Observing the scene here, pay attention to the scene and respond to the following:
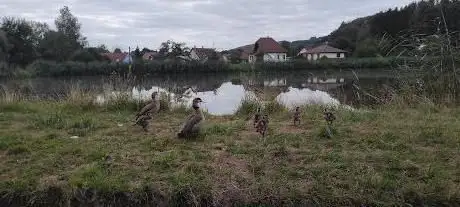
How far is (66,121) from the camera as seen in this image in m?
7.14

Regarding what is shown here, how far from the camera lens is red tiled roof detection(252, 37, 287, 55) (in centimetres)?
6041

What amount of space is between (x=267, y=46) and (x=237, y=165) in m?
57.8

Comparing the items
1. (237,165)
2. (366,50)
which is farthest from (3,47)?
(237,165)

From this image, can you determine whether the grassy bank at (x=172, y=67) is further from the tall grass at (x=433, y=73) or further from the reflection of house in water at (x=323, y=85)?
the tall grass at (x=433, y=73)

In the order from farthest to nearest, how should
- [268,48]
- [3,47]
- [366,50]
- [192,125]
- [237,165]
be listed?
[268,48] → [366,50] → [3,47] → [192,125] → [237,165]

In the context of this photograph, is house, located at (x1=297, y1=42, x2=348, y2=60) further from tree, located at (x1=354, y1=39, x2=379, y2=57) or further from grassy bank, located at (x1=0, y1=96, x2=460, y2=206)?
grassy bank, located at (x1=0, y1=96, x2=460, y2=206)

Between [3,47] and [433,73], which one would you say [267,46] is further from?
[433,73]

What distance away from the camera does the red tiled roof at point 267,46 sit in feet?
→ 198

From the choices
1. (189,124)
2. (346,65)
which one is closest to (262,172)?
(189,124)

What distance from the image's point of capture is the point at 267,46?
61.8m

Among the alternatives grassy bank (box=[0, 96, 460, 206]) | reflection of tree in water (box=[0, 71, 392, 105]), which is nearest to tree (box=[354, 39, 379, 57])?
reflection of tree in water (box=[0, 71, 392, 105])

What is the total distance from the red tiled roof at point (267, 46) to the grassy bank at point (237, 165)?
53.5 meters

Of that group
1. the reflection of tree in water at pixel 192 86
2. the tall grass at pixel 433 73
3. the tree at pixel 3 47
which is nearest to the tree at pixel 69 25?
the tree at pixel 3 47

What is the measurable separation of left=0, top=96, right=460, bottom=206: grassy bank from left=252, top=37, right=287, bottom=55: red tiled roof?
53.5m
